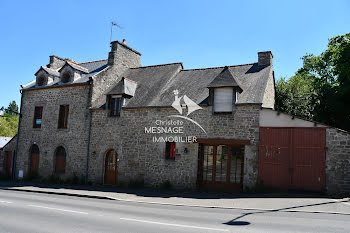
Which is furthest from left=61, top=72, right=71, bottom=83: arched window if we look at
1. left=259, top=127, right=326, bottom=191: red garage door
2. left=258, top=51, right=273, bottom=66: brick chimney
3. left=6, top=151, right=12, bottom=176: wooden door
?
left=259, top=127, right=326, bottom=191: red garage door

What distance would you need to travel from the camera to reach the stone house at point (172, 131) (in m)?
12.8

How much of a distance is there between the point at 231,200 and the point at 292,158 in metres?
3.39

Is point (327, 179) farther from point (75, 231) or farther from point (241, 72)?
point (75, 231)

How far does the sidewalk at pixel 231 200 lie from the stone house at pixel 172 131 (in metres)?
0.92

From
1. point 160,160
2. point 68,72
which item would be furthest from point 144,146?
point 68,72

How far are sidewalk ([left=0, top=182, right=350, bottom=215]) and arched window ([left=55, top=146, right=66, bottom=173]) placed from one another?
10.7 feet

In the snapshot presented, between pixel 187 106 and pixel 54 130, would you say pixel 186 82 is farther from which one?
pixel 54 130

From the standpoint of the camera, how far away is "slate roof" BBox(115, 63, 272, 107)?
14805 millimetres

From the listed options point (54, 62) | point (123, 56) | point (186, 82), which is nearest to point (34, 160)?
point (54, 62)

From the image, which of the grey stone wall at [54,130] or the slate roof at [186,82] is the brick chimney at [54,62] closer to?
the grey stone wall at [54,130]

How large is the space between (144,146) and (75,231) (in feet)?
31.4

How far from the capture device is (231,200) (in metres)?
11.9

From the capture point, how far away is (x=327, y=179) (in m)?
12.0

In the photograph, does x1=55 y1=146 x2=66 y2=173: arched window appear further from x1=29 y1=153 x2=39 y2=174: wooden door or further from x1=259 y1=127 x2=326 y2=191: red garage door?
x1=259 y1=127 x2=326 y2=191: red garage door
